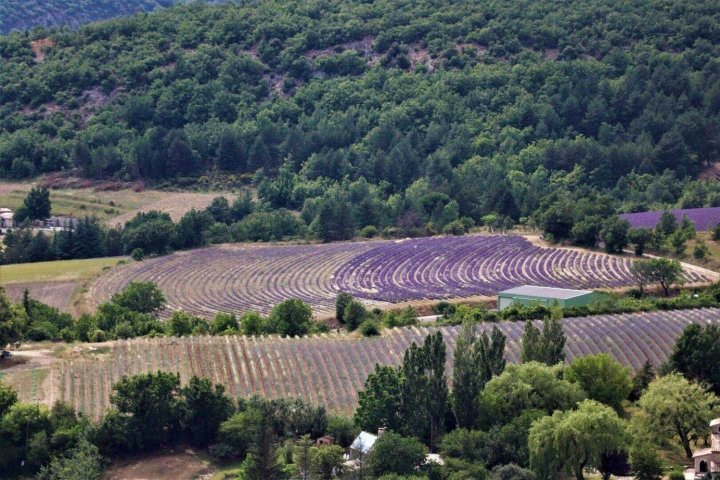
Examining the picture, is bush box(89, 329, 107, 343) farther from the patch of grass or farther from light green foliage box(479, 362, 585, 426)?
the patch of grass

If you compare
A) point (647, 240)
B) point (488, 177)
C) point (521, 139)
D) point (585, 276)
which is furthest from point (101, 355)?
point (521, 139)

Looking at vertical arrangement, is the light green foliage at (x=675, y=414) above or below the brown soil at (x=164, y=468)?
above

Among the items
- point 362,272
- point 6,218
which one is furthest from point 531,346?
point 6,218

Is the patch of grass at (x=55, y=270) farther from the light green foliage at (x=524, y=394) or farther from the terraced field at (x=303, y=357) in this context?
the light green foliage at (x=524, y=394)

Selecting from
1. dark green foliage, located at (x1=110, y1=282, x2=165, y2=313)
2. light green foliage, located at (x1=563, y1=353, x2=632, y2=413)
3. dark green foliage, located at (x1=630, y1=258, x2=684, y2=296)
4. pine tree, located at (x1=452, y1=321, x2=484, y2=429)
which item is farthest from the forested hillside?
pine tree, located at (x1=452, y1=321, x2=484, y2=429)

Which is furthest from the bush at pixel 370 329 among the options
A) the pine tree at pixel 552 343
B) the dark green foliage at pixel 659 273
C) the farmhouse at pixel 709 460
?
the farmhouse at pixel 709 460

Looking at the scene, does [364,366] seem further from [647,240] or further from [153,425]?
[647,240]

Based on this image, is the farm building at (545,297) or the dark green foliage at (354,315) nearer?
the dark green foliage at (354,315)
